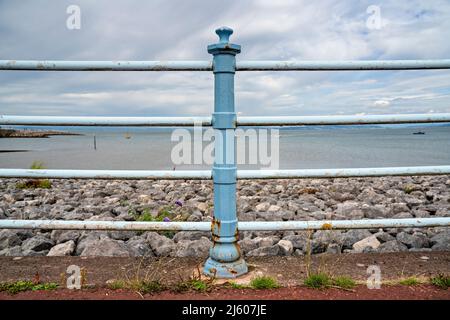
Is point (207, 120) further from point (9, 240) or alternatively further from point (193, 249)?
point (9, 240)

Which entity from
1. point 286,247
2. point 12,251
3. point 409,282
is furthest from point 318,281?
point 12,251

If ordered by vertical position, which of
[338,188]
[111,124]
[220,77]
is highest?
[220,77]

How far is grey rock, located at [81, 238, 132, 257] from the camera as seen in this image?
9.70 feet

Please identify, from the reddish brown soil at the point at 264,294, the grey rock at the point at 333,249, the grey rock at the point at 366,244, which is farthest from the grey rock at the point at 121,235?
the grey rock at the point at 366,244

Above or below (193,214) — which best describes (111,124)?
above

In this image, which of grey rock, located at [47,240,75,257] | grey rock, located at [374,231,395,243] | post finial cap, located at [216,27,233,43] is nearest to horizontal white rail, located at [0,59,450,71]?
post finial cap, located at [216,27,233,43]

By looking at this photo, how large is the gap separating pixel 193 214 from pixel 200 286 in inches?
96.2

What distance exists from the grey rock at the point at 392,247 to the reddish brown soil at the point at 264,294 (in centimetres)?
91

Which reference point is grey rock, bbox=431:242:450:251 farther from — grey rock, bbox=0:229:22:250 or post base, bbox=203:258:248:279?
grey rock, bbox=0:229:22:250

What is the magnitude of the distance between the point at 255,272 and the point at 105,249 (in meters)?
1.12

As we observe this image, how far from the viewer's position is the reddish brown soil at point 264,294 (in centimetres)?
214
